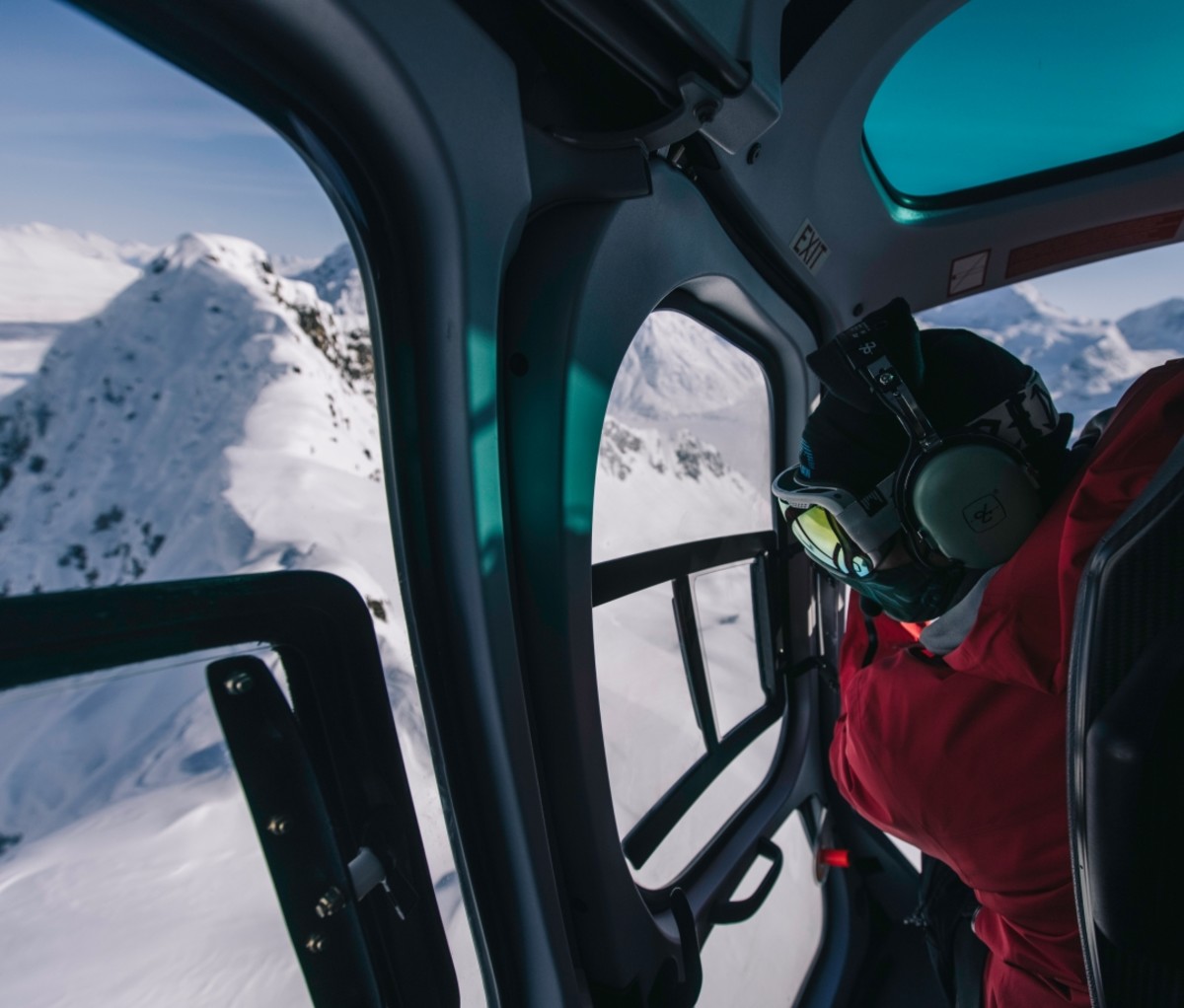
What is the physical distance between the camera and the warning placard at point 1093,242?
207 cm

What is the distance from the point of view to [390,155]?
0.82 meters

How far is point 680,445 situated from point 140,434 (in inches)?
51.0

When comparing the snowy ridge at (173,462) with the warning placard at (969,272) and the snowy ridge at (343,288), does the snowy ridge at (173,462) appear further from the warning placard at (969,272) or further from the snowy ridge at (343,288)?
the warning placard at (969,272)

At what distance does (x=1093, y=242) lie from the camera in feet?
7.05

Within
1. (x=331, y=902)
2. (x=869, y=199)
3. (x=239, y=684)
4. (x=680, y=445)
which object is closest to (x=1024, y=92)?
(x=869, y=199)

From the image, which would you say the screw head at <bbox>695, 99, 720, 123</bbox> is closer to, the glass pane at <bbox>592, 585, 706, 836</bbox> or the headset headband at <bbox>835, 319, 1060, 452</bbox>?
the headset headband at <bbox>835, 319, 1060, 452</bbox>

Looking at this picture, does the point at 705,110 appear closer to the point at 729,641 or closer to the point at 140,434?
the point at 140,434

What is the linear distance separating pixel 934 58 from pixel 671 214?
101 cm

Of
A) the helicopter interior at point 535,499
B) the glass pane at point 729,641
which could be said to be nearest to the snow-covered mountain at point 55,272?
the helicopter interior at point 535,499

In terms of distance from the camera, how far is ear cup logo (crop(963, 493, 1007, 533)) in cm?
95

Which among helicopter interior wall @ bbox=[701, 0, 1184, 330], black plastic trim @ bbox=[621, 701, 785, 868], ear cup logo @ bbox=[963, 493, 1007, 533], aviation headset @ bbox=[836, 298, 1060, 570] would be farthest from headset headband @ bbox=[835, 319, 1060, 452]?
black plastic trim @ bbox=[621, 701, 785, 868]

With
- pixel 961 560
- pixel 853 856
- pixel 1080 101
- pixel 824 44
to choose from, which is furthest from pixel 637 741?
pixel 1080 101

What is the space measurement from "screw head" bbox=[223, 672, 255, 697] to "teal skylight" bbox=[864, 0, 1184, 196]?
1.88 metres

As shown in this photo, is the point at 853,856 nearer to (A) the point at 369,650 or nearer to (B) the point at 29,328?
(A) the point at 369,650
